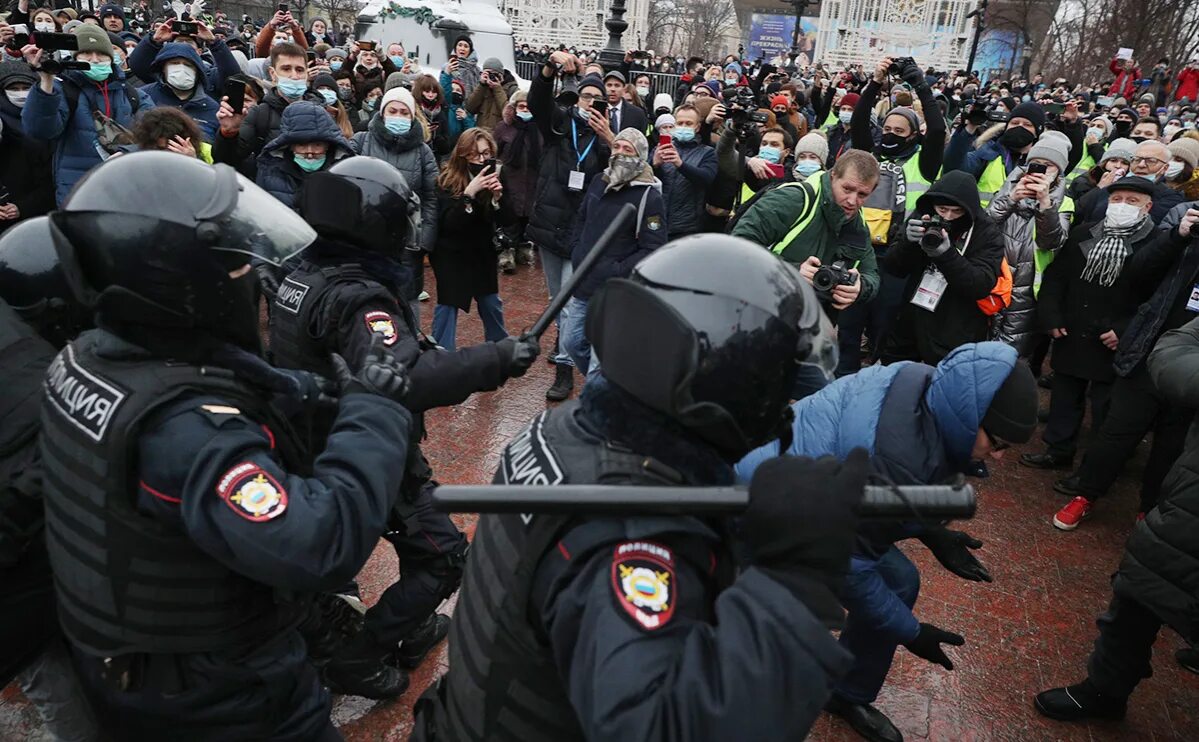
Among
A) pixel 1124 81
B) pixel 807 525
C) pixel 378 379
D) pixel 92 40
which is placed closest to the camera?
pixel 807 525

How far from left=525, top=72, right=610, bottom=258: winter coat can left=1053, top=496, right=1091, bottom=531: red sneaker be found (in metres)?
3.85

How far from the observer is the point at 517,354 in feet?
8.12

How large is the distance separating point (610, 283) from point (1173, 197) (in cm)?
594

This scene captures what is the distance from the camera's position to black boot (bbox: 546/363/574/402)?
602 cm

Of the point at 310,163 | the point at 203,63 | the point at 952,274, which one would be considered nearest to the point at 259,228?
the point at 310,163

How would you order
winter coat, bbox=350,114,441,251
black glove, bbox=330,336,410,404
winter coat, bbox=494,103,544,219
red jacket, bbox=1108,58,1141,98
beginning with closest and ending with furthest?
black glove, bbox=330,336,410,404, winter coat, bbox=350,114,441,251, winter coat, bbox=494,103,544,219, red jacket, bbox=1108,58,1141,98

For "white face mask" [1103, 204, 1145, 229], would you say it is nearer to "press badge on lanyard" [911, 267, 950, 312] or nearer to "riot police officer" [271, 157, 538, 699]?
"press badge on lanyard" [911, 267, 950, 312]

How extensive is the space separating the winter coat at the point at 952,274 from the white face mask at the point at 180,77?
6.02 metres

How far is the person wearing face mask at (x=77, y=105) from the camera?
5727 millimetres

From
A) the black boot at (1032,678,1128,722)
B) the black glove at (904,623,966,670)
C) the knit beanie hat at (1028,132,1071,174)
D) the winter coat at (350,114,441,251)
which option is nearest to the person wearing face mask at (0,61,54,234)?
the winter coat at (350,114,441,251)

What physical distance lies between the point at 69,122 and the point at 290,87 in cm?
164

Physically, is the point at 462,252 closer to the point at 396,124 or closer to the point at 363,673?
the point at 396,124

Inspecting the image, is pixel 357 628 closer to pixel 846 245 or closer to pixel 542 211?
pixel 846 245

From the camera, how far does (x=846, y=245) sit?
4898 mm
